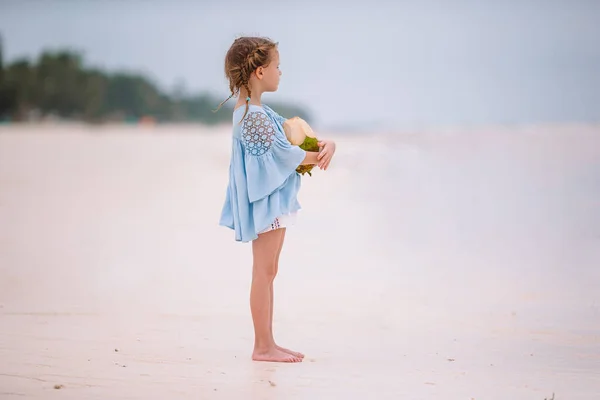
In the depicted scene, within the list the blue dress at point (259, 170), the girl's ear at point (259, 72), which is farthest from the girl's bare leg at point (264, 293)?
the girl's ear at point (259, 72)

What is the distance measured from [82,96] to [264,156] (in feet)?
112

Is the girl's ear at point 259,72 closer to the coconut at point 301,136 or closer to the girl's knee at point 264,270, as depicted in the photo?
the coconut at point 301,136

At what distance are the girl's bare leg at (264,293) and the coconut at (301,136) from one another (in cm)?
40

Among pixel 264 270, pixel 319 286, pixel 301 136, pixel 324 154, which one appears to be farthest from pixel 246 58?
pixel 319 286

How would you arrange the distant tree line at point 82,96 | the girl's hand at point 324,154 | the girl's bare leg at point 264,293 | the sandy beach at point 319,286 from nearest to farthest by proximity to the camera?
the sandy beach at point 319,286 < the girl's hand at point 324,154 < the girl's bare leg at point 264,293 < the distant tree line at point 82,96

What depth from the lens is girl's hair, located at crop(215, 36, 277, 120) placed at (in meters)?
3.94

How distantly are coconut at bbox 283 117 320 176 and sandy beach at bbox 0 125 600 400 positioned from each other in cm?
110

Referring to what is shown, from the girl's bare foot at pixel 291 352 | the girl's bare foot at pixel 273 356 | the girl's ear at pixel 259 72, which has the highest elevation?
the girl's ear at pixel 259 72

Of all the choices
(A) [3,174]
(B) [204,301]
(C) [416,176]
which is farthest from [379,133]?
(B) [204,301]

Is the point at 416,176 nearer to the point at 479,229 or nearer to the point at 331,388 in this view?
the point at 479,229

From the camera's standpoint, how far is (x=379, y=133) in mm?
26828

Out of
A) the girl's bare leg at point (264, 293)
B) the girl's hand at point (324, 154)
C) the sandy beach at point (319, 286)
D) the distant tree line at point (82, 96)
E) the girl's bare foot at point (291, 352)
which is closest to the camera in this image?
the sandy beach at point (319, 286)

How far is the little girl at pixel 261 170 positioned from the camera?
3.86 m

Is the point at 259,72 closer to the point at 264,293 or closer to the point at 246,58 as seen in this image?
the point at 246,58
